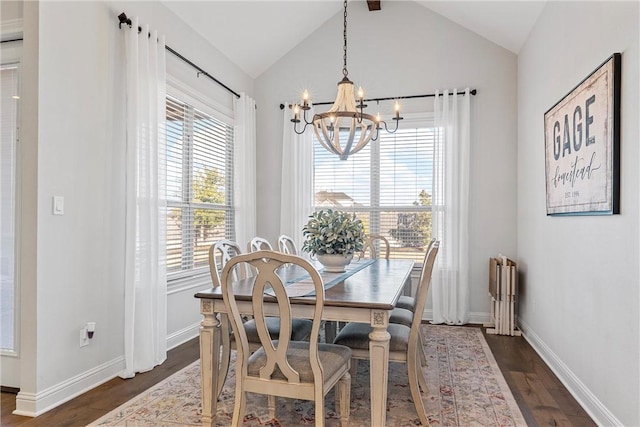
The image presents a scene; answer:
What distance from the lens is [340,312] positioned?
2.02 m

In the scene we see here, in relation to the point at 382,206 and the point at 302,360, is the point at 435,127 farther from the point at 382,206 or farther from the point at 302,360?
the point at 302,360

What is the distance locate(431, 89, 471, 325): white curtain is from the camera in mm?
4414

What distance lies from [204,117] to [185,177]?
70 centimetres

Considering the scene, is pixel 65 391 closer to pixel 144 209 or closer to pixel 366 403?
pixel 144 209

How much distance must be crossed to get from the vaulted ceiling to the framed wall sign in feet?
4.20

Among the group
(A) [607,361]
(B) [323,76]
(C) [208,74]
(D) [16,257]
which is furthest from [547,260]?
(D) [16,257]

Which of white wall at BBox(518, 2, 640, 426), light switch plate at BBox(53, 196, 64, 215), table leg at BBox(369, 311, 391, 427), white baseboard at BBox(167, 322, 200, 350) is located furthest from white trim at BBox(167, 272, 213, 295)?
white wall at BBox(518, 2, 640, 426)

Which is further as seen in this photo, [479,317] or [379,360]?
[479,317]

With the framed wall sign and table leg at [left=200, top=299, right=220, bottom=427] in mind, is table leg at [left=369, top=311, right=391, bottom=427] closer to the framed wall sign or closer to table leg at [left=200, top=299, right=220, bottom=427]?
table leg at [left=200, top=299, right=220, bottom=427]

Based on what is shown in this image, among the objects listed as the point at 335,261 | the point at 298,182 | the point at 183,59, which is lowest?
the point at 335,261

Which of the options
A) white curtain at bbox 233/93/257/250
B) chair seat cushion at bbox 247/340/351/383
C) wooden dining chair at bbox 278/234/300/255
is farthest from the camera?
white curtain at bbox 233/93/257/250

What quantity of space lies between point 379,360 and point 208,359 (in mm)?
890

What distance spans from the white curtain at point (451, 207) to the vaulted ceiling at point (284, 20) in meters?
0.72

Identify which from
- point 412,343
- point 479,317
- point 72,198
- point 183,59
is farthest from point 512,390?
point 183,59
